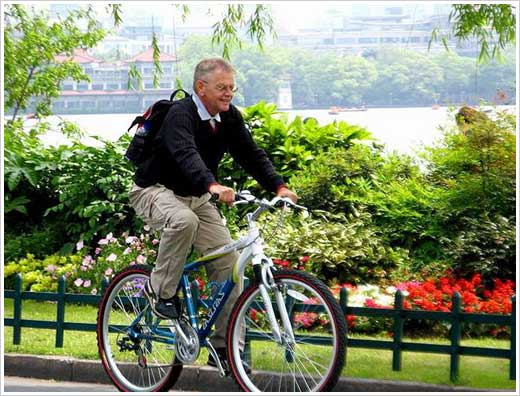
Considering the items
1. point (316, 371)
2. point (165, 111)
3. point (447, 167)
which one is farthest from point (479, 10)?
point (316, 371)

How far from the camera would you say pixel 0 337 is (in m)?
8.37

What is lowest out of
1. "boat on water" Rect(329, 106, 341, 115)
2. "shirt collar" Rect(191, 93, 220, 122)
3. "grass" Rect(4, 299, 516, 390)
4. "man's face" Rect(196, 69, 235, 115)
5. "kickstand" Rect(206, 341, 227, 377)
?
"grass" Rect(4, 299, 516, 390)

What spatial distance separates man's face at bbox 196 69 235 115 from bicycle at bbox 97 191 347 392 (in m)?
0.59

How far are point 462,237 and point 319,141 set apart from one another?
2781 millimetres

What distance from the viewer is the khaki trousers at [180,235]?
6.54 meters

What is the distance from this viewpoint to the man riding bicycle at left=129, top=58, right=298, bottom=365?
256 inches

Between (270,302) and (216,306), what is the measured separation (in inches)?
22.5

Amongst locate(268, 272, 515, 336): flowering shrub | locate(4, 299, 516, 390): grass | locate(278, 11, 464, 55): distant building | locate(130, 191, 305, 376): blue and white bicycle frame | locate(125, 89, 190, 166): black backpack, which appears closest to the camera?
locate(130, 191, 305, 376): blue and white bicycle frame

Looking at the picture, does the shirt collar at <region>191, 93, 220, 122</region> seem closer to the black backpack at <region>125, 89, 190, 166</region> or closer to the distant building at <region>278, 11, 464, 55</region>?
the black backpack at <region>125, 89, 190, 166</region>

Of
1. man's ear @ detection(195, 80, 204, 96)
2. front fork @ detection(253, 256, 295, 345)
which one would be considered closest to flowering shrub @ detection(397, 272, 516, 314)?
front fork @ detection(253, 256, 295, 345)

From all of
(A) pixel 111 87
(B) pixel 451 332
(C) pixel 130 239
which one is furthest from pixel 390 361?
(A) pixel 111 87

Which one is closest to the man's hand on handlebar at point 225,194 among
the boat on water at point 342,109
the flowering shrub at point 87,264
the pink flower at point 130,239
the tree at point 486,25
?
the flowering shrub at point 87,264

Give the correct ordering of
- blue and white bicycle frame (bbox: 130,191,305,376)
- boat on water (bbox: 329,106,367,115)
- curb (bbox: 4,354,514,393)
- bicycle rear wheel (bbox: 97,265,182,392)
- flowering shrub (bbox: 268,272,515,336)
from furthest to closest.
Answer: boat on water (bbox: 329,106,367,115), flowering shrub (bbox: 268,272,515,336), curb (bbox: 4,354,514,393), bicycle rear wheel (bbox: 97,265,182,392), blue and white bicycle frame (bbox: 130,191,305,376)

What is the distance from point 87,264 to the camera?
11.1 metres
